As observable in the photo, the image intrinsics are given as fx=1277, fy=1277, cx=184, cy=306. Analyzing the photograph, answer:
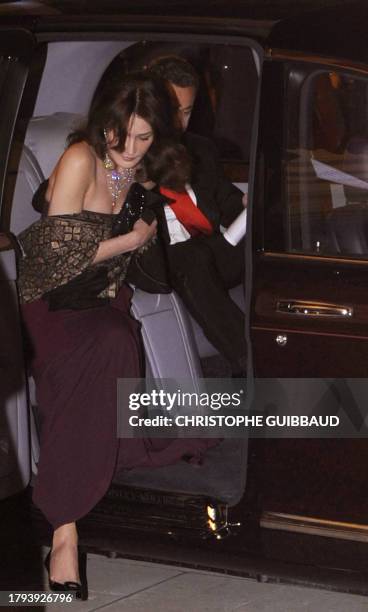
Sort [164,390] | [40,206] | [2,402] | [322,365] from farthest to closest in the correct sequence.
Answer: [164,390] → [40,206] → [2,402] → [322,365]

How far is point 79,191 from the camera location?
14.1 feet

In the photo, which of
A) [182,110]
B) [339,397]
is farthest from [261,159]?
[182,110]

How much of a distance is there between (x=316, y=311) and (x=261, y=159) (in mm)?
478

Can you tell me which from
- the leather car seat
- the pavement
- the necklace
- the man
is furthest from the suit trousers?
the leather car seat

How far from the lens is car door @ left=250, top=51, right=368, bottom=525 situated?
3.55m

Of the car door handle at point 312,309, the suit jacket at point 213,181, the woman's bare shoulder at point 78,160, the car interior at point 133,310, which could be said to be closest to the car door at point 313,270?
the car door handle at point 312,309

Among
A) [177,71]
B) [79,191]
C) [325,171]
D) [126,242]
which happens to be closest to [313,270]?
[325,171]

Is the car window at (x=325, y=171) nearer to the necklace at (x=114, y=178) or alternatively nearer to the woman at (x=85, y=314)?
the woman at (x=85, y=314)

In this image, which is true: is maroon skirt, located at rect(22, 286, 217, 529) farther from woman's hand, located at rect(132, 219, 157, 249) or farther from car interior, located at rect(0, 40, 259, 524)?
woman's hand, located at rect(132, 219, 157, 249)

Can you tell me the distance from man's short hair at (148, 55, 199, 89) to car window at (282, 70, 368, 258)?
140 centimetres

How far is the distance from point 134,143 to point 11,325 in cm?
82

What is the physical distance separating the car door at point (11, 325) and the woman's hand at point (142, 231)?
1.73 ft

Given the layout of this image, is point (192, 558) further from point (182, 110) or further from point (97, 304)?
point (182, 110)

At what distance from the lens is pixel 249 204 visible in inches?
147
